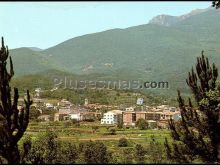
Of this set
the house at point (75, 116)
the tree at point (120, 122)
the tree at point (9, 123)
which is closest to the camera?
the tree at point (9, 123)

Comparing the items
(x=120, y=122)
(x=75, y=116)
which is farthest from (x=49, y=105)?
(x=120, y=122)

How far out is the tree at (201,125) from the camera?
15852 mm

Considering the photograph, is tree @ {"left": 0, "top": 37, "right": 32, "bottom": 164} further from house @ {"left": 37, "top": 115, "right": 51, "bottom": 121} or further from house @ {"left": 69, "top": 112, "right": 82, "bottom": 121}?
house @ {"left": 69, "top": 112, "right": 82, "bottom": 121}

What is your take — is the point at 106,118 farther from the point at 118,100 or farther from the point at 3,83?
the point at 3,83

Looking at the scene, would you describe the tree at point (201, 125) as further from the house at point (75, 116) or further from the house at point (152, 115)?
the house at point (75, 116)

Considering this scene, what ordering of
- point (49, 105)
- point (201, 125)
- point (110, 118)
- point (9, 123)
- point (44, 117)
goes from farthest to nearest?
point (49, 105), point (44, 117), point (110, 118), point (201, 125), point (9, 123)

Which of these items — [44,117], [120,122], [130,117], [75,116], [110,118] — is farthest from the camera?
[75,116]

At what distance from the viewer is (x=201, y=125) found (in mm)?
16578

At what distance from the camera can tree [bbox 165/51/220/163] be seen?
624 inches

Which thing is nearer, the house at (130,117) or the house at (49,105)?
the house at (130,117)

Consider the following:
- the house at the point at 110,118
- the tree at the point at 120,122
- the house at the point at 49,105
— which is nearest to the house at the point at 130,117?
the tree at the point at 120,122

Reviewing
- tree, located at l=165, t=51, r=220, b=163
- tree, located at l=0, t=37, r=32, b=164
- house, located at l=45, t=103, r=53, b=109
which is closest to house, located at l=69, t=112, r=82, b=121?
house, located at l=45, t=103, r=53, b=109

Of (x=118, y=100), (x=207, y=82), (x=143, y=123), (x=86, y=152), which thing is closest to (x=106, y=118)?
(x=143, y=123)

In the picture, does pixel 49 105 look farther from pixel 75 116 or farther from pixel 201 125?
pixel 201 125
